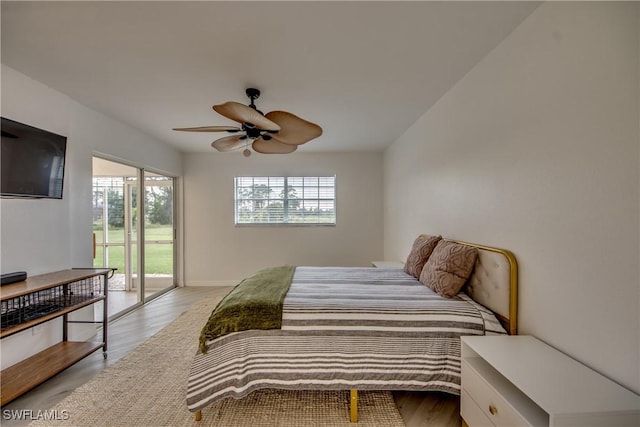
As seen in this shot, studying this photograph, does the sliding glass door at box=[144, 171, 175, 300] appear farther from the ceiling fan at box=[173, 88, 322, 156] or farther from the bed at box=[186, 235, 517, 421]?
the bed at box=[186, 235, 517, 421]

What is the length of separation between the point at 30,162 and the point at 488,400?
3.50m

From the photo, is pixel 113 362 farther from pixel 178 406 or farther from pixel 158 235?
pixel 158 235

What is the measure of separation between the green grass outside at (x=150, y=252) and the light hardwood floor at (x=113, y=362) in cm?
98

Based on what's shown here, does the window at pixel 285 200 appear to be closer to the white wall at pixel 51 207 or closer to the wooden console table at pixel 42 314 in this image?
the white wall at pixel 51 207

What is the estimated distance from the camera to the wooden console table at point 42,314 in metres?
1.86

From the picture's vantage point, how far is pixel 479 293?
2.05m

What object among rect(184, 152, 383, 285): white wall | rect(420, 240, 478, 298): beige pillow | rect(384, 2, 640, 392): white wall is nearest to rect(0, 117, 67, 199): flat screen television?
rect(184, 152, 383, 285): white wall

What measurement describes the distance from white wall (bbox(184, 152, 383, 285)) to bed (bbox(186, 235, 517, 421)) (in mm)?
3231

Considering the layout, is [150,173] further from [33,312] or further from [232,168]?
[33,312]

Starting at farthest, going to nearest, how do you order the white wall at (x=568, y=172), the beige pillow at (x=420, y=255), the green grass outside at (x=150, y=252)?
the green grass outside at (x=150, y=252)
the beige pillow at (x=420, y=255)
the white wall at (x=568, y=172)

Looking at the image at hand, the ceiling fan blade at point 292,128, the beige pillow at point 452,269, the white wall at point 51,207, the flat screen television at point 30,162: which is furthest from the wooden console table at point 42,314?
the beige pillow at point 452,269

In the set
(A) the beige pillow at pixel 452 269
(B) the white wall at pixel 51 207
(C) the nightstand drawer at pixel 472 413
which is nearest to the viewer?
(C) the nightstand drawer at pixel 472 413

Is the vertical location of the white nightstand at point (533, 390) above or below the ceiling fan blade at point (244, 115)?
below

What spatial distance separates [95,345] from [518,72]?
3968 mm
